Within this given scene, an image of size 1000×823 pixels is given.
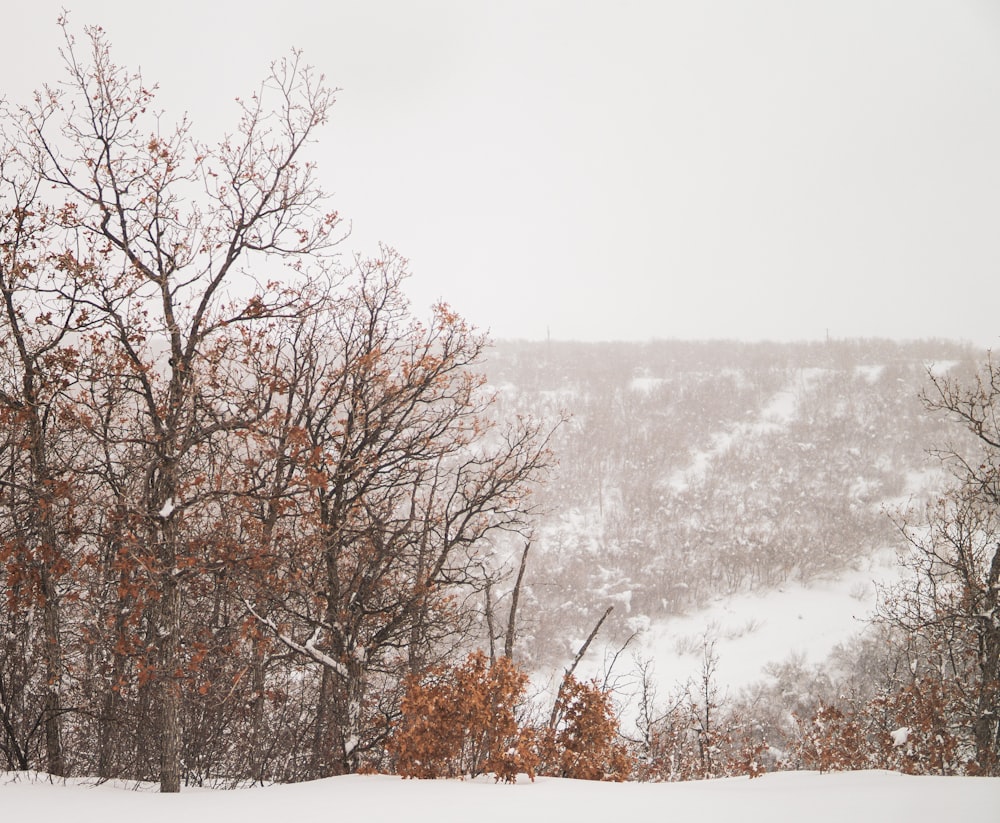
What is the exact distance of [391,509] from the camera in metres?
10.2

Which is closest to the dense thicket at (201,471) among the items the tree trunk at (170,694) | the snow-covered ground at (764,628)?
the tree trunk at (170,694)

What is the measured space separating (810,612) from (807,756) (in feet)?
94.2

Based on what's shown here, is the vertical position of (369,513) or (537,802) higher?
(369,513)

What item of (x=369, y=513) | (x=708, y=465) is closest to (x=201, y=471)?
(x=369, y=513)

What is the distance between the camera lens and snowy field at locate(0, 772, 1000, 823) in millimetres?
4336

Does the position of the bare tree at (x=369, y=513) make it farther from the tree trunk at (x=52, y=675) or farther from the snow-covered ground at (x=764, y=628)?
the snow-covered ground at (x=764, y=628)

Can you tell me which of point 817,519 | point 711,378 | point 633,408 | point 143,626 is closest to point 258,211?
point 143,626

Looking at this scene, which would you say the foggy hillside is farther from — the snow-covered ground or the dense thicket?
the dense thicket

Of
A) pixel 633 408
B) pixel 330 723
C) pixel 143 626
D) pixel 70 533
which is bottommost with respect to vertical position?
pixel 330 723

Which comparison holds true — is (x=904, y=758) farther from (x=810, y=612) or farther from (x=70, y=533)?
(x=810, y=612)

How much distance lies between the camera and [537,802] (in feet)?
16.3

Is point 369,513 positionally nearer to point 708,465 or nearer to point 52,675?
point 52,675

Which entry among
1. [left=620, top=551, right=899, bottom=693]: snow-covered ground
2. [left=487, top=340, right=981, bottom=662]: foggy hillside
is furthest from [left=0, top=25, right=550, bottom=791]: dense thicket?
[left=620, top=551, right=899, bottom=693]: snow-covered ground

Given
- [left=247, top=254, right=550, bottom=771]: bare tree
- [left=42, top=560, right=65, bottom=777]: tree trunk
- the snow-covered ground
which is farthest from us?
the snow-covered ground
